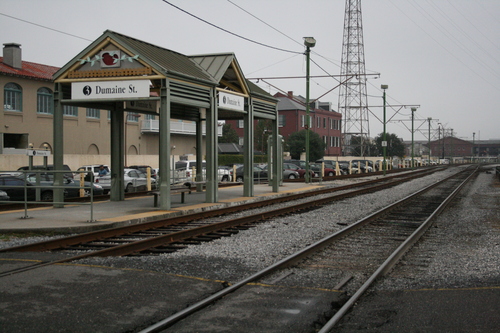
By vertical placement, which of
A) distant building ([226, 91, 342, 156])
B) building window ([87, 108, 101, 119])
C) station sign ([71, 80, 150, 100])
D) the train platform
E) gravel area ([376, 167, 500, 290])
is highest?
distant building ([226, 91, 342, 156])

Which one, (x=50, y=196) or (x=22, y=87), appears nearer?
(x=50, y=196)

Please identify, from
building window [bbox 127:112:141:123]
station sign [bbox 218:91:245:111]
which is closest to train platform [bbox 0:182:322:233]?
station sign [bbox 218:91:245:111]

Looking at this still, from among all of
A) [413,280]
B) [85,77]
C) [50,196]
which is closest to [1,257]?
[413,280]

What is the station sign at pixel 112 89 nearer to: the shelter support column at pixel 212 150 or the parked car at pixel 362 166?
the shelter support column at pixel 212 150

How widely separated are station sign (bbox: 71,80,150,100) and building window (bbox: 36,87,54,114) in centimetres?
3136

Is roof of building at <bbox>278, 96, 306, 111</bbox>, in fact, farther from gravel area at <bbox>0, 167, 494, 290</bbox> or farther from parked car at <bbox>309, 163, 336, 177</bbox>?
gravel area at <bbox>0, 167, 494, 290</bbox>

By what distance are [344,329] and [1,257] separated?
20.6 ft

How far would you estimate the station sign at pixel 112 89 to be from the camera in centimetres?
1571

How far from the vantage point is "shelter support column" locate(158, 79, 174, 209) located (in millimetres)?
15656

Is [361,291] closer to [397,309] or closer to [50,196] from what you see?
[397,309]

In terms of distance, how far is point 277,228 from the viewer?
43.9 feet

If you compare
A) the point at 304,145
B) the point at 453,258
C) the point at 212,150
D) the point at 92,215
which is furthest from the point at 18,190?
the point at 304,145

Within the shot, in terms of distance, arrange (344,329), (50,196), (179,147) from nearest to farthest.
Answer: (344,329), (50,196), (179,147)

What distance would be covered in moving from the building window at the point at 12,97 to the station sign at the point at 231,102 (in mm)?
28474
